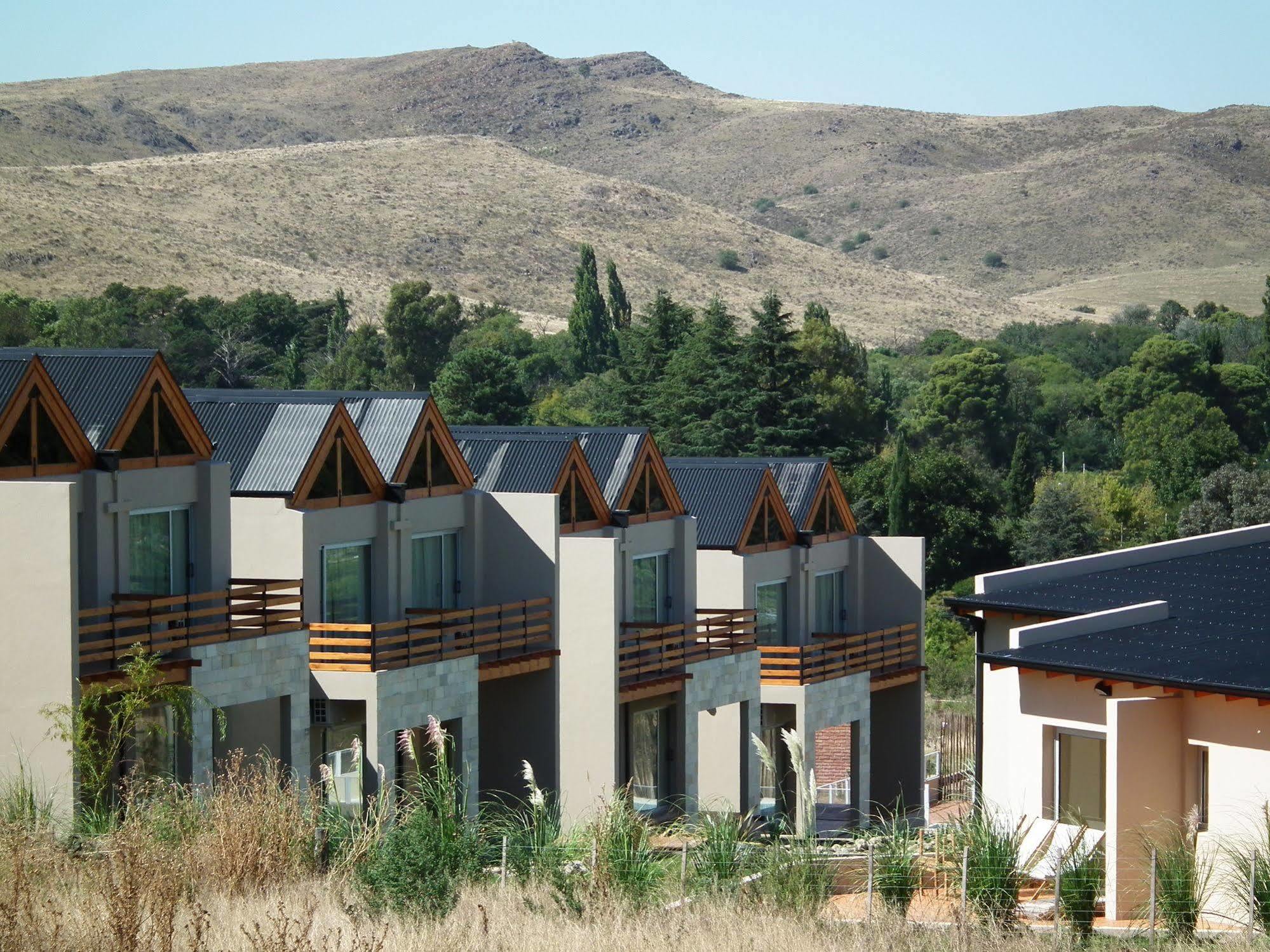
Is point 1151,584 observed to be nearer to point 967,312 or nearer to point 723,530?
point 723,530

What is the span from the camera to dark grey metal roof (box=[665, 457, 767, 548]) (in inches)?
1403

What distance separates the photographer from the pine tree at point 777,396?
69688 millimetres

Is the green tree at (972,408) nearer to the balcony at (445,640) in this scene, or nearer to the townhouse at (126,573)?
the balcony at (445,640)

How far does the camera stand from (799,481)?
38156 mm

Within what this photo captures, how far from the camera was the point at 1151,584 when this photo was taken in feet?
89.1

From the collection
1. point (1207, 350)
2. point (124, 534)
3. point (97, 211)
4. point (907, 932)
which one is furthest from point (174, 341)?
point (907, 932)

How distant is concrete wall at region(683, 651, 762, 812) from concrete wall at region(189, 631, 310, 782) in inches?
362

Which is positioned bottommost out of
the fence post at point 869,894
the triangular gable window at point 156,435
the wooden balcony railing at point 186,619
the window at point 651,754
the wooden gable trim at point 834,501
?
the window at point 651,754

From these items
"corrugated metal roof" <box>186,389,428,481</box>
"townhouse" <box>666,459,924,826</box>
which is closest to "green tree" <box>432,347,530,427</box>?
"townhouse" <box>666,459,924,826</box>

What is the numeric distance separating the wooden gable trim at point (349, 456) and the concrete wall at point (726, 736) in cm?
794

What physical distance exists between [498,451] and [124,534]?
354 inches

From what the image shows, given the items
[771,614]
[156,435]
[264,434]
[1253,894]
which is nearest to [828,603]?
[771,614]

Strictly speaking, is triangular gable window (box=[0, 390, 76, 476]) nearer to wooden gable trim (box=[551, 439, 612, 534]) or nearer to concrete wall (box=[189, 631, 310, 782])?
concrete wall (box=[189, 631, 310, 782])

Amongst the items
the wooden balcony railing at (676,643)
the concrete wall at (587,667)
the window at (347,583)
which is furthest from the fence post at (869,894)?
the wooden balcony railing at (676,643)
